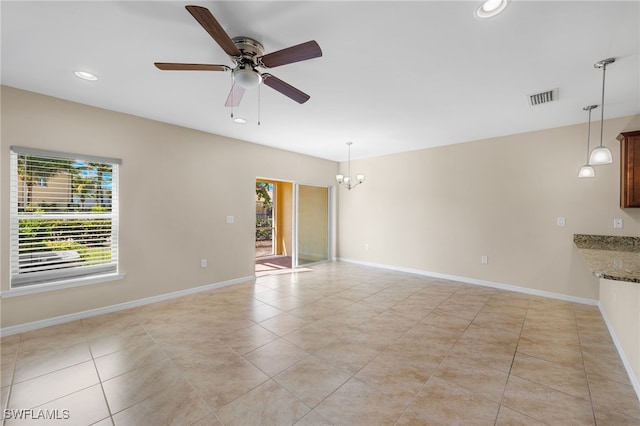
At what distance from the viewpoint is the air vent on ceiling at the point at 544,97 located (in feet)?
9.43

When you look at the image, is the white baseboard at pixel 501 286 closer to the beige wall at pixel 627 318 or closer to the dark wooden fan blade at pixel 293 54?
the beige wall at pixel 627 318

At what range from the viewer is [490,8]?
1706 mm

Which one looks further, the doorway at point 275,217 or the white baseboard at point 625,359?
the doorway at point 275,217

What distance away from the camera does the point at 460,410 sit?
1.79m

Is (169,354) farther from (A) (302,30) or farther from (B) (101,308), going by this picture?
(A) (302,30)

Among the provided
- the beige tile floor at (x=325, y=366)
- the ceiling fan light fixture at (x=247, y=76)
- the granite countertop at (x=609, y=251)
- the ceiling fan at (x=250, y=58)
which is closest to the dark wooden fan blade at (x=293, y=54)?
the ceiling fan at (x=250, y=58)

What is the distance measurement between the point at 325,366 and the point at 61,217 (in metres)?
3.51

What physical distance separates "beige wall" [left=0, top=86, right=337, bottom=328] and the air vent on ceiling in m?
4.26

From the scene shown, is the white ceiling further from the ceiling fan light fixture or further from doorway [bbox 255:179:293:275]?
doorway [bbox 255:179:293:275]

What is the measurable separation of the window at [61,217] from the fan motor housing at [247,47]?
2607mm

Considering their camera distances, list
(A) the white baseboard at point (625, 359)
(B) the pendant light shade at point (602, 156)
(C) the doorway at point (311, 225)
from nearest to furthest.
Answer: (A) the white baseboard at point (625, 359) < (B) the pendant light shade at point (602, 156) < (C) the doorway at point (311, 225)

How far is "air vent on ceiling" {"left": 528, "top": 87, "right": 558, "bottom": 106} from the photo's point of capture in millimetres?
2875

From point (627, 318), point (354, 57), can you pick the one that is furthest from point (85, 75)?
point (627, 318)

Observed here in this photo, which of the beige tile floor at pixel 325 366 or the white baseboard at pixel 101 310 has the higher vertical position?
the white baseboard at pixel 101 310
